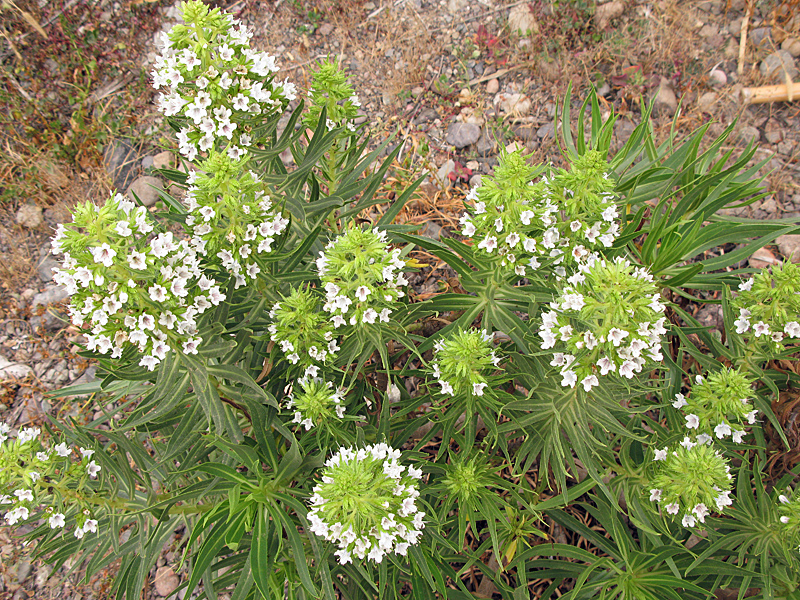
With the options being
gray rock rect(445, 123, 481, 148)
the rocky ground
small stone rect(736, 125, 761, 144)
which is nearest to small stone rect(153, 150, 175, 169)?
the rocky ground

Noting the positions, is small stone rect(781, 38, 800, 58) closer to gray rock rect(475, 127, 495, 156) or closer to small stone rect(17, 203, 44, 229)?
gray rock rect(475, 127, 495, 156)

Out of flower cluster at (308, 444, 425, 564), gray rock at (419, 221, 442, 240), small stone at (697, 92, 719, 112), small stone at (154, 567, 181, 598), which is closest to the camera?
flower cluster at (308, 444, 425, 564)

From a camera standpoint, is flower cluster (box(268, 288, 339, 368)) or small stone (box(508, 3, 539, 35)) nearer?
flower cluster (box(268, 288, 339, 368))

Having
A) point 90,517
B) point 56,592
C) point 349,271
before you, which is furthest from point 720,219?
point 56,592

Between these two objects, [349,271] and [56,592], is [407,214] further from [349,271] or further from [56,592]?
[56,592]

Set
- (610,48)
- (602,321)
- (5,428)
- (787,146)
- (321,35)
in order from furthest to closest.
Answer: (321,35) < (610,48) < (787,146) < (5,428) < (602,321)

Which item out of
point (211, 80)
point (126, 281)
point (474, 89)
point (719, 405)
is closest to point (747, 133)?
point (474, 89)
